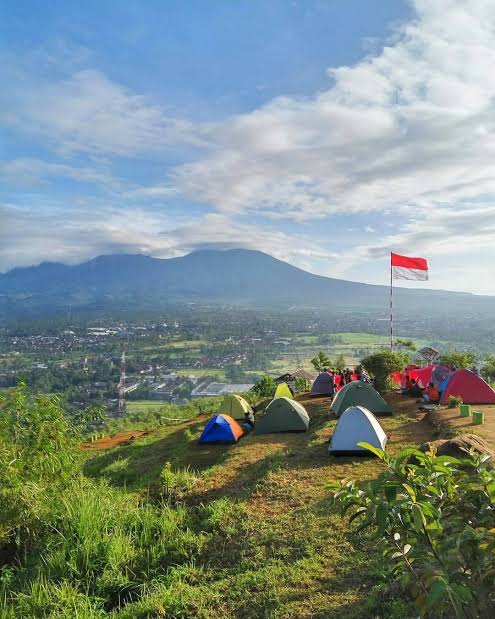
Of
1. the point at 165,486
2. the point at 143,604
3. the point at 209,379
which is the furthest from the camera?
the point at 209,379

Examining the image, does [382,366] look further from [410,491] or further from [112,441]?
[410,491]

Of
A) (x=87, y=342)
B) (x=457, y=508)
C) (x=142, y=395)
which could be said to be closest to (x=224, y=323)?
(x=87, y=342)

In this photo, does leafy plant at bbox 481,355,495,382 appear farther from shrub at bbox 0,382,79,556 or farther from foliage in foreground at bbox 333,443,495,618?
foliage in foreground at bbox 333,443,495,618

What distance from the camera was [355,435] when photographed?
328 inches

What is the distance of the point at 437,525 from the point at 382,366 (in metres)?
14.1

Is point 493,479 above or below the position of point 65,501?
above

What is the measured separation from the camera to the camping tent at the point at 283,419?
11.7m

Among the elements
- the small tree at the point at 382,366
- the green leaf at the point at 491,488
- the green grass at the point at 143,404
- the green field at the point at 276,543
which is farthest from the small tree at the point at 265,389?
the green grass at the point at 143,404

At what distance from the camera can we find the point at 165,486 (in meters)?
7.77

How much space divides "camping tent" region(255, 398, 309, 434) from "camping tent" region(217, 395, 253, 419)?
1756mm

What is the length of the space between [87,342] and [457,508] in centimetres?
9698

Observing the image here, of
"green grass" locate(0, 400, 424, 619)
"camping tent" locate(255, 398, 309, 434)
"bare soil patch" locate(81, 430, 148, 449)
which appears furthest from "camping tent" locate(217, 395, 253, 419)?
"green grass" locate(0, 400, 424, 619)

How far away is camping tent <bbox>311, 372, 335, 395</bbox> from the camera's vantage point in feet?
55.8

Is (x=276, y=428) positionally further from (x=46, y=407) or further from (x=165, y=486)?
(x=46, y=407)
